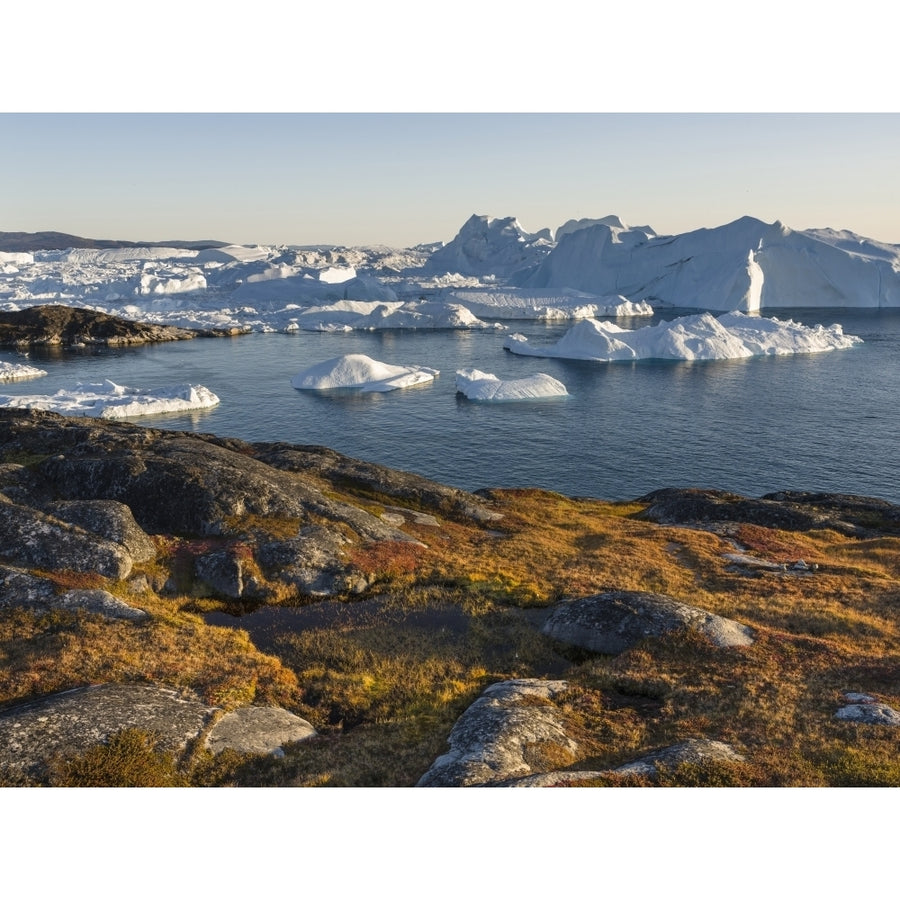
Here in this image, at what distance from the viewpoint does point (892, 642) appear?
71.6ft

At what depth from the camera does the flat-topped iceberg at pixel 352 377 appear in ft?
312

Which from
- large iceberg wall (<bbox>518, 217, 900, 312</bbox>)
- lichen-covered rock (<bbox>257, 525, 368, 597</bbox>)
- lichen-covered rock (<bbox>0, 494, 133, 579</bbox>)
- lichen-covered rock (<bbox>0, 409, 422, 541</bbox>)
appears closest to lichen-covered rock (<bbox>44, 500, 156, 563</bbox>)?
lichen-covered rock (<bbox>0, 494, 133, 579</bbox>)

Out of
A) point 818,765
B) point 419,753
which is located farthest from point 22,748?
point 818,765

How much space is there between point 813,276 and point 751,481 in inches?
5782

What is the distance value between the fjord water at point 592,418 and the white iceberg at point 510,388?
1501mm

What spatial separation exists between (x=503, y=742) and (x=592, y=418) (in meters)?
69.1

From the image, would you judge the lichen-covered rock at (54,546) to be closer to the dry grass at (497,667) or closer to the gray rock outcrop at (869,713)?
the dry grass at (497,667)

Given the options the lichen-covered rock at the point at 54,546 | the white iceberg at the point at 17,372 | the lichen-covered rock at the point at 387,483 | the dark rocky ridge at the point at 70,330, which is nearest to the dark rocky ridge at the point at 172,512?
the lichen-covered rock at the point at 54,546

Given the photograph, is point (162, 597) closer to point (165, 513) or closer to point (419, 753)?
point (165, 513)

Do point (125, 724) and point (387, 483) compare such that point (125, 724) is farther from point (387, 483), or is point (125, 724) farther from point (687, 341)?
point (687, 341)

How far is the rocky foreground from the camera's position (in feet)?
42.4

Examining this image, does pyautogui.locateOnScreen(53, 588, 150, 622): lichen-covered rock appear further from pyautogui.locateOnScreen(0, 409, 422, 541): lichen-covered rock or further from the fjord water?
the fjord water

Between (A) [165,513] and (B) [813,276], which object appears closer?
(A) [165,513]

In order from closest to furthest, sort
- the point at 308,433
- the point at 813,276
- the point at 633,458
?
1. the point at 633,458
2. the point at 308,433
3. the point at 813,276
